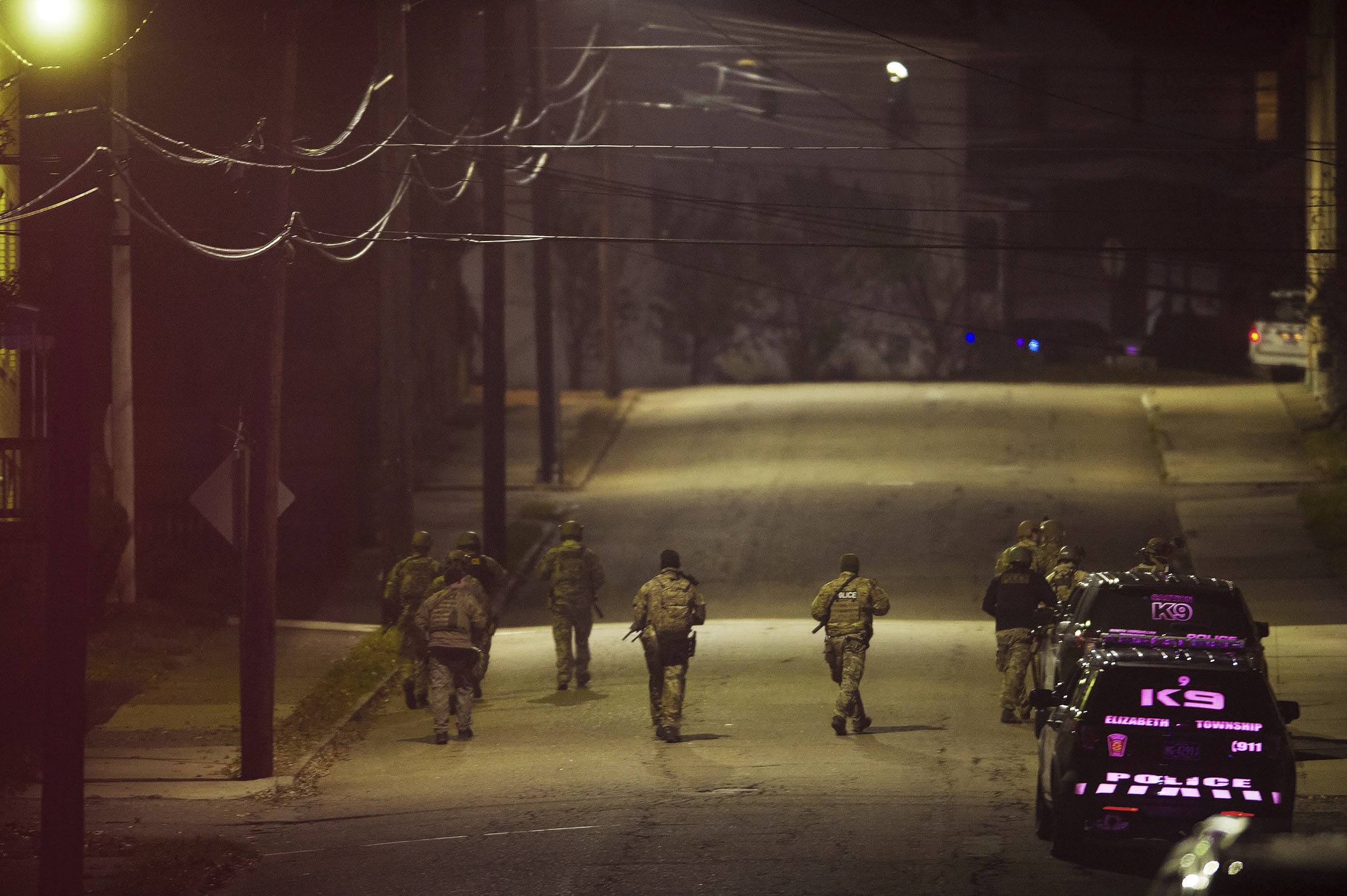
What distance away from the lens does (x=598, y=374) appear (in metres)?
57.1

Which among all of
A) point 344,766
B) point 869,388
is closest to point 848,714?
point 344,766

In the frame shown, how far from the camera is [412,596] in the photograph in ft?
59.0

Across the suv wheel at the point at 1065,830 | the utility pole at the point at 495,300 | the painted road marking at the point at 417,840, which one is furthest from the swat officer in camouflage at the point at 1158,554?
the utility pole at the point at 495,300

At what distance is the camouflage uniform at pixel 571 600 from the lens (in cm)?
1798

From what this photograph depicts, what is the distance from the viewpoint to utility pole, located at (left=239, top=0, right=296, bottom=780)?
14195 mm

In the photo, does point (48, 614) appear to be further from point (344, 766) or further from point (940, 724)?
point (940, 724)

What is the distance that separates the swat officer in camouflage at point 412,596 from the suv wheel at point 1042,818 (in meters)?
8.10

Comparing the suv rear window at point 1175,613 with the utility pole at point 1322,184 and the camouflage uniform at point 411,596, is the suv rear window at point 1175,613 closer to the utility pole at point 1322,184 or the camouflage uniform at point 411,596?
the camouflage uniform at point 411,596

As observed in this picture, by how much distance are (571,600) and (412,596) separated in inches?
69.4

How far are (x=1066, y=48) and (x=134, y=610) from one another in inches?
1999

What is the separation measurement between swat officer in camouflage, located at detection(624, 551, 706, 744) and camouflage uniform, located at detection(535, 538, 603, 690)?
2.54 meters

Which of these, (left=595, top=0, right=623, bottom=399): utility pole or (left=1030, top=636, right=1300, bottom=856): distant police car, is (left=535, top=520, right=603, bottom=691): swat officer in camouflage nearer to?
(left=1030, top=636, right=1300, bottom=856): distant police car

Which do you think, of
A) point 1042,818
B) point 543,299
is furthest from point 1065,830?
point 543,299

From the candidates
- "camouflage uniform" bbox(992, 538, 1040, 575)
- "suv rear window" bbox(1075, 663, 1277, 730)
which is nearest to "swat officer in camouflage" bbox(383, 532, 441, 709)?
"camouflage uniform" bbox(992, 538, 1040, 575)
